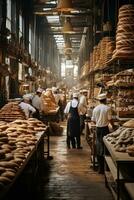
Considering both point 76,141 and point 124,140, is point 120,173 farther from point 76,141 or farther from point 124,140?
point 76,141

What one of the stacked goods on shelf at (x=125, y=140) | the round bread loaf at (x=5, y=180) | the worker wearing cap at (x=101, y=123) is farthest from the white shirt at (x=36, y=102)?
the round bread loaf at (x=5, y=180)

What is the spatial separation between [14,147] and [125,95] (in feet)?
9.08

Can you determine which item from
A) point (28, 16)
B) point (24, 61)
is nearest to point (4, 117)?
point (24, 61)

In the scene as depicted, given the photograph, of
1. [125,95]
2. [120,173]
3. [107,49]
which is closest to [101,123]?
[125,95]

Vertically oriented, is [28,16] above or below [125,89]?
above

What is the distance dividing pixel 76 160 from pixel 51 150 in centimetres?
193

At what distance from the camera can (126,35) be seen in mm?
8133

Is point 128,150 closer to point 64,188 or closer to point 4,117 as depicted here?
point 64,188

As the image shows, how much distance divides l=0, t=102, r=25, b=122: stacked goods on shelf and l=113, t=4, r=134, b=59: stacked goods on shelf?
12.2ft

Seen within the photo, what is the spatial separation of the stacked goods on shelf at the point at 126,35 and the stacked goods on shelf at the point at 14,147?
232cm

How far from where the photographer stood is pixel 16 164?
539 centimetres

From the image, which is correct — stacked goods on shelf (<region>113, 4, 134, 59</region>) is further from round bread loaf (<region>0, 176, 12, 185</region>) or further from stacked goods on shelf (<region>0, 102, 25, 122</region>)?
round bread loaf (<region>0, 176, 12, 185</region>)

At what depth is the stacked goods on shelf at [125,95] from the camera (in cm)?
827

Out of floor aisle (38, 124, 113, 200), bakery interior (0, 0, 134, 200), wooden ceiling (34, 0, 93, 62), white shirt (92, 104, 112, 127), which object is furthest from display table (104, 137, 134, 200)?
wooden ceiling (34, 0, 93, 62)
